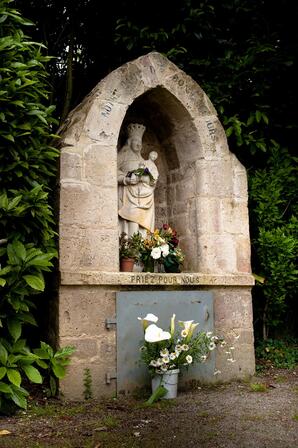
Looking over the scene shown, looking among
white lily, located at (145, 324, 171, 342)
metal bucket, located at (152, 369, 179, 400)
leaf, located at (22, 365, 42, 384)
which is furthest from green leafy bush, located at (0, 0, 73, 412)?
metal bucket, located at (152, 369, 179, 400)

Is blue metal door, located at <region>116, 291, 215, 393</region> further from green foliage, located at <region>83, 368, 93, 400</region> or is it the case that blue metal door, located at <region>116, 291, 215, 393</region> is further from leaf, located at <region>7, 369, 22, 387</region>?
leaf, located at <region>7, 369, 22, 387</region>

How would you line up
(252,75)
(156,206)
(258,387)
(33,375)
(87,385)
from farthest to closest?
(252,75), (156,206), (258,387), (87,385), (33,375)

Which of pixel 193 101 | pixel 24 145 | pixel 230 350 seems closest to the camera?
pixel 24 145

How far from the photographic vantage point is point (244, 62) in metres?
6.55

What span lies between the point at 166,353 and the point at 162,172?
2.51m

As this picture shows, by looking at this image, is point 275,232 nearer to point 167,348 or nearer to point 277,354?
point 277,354

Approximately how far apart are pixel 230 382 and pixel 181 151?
258cm

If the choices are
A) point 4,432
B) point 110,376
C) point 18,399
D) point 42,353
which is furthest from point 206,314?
point 4,432

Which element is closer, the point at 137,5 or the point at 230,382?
the point at 230,382

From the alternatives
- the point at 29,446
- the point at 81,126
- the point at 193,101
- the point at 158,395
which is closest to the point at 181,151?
the point at 193,101

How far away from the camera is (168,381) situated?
471 cm

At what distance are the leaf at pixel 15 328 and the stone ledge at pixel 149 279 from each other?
22.9 inches

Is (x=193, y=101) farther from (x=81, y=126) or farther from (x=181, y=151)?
(x=81, y=126)

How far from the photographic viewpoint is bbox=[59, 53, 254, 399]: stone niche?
485cm
